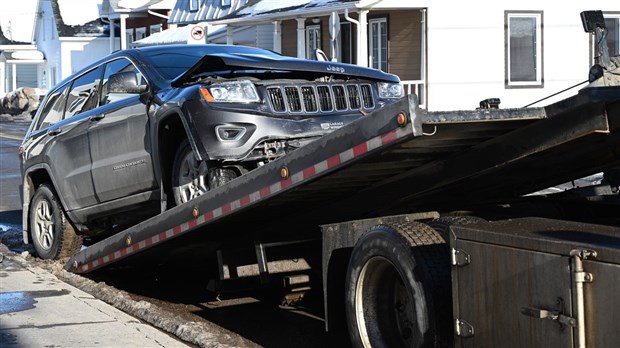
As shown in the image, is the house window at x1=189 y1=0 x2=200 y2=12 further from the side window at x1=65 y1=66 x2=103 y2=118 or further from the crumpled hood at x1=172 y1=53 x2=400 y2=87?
the crumpled hood at x1=172 y1=53 x2=400 y2=87

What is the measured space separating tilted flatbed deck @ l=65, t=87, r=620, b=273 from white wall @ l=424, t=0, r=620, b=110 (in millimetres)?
20073

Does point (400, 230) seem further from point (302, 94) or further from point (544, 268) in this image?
point (302, 94)

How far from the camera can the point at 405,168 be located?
6.34m

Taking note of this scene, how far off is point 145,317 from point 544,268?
3795mm

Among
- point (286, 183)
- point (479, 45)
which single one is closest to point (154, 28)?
point (479, 45)

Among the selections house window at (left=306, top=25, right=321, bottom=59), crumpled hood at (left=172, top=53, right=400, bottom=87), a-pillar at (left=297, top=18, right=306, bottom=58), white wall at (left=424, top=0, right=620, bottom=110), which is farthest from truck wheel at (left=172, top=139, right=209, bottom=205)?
house window at (left=306, top=25, right=321, bottom=59)

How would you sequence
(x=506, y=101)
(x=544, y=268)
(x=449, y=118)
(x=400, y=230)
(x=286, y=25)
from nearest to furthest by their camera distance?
(x=544, y=268) → (x=449, y=118) → (x=400, y=230) → (x=506, y=101) → (x=286, y=25)

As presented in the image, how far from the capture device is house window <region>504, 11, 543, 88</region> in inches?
1110

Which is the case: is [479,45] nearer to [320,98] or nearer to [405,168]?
[320,98]

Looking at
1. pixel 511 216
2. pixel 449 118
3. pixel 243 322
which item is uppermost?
pixel 449 118

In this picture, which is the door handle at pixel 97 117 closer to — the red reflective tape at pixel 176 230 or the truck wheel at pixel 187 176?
the truck wheel at pixel 187 176

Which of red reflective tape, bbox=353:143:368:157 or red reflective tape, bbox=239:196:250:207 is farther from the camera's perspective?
red reflective tape, bbox=239:196:250:207

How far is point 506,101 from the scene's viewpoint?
1107 inches

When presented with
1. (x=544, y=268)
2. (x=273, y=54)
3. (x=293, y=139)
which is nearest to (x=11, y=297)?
(x=293, y=139)
